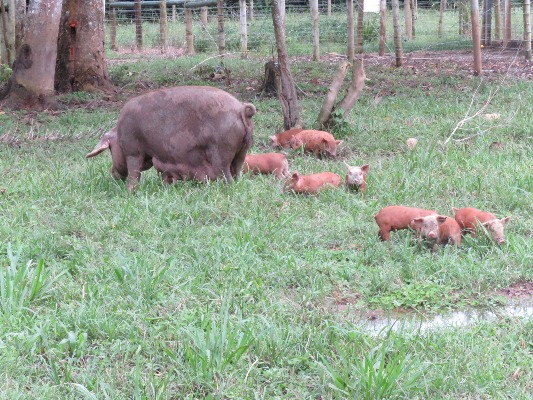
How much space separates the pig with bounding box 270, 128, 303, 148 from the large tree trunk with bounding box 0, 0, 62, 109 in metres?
4.43

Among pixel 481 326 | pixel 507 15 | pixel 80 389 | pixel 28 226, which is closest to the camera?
pixel 80 389

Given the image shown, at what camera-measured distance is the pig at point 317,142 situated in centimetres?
840

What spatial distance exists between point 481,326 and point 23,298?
2473mm

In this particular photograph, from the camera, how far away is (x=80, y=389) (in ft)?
11.3

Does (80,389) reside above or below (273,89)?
below

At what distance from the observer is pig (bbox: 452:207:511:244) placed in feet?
17.5

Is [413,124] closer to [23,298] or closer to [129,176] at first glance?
[129,176]

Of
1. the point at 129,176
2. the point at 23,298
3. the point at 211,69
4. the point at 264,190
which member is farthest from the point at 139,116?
the point at 211,69

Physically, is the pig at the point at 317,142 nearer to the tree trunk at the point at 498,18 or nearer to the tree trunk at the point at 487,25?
the tree trunk at the point at 498,18

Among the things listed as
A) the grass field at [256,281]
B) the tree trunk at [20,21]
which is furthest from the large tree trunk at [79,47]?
the grass field at [256,281]

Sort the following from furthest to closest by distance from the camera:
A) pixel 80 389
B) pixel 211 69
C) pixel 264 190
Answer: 1. pixel 211 69
2. pixel 264 190
3. pixel 80 389

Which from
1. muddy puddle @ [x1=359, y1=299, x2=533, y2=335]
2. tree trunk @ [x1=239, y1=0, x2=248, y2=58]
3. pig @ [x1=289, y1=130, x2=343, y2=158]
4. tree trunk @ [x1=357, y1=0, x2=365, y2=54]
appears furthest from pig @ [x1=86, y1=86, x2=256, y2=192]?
tree trunk @ [x1=239, y1=0, x2=248, y2=58]

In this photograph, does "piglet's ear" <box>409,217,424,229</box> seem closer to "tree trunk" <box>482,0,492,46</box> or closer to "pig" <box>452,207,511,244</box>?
"pig" <box>452,207,511,244</box>

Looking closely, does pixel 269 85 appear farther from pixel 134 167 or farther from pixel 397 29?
pixel 134 167
